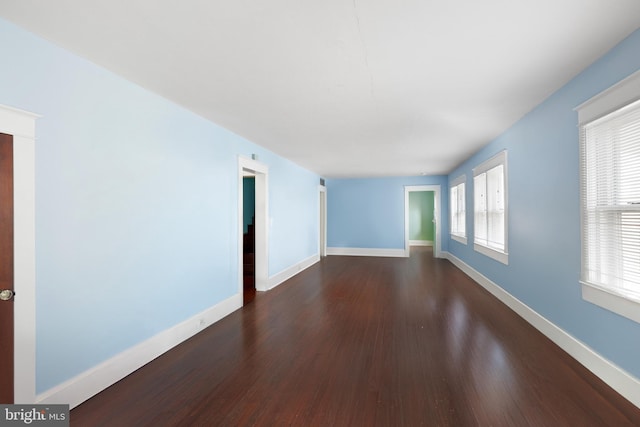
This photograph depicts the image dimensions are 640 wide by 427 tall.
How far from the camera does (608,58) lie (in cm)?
207

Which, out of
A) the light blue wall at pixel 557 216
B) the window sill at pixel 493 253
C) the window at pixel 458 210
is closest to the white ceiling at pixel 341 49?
the light blue wall at pixel 557 216

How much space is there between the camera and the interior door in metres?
1.60

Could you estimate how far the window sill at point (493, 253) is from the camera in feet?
13.2

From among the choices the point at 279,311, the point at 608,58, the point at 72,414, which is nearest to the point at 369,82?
the point at 608,58

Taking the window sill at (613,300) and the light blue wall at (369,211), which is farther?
the light blue wall at (369,211)

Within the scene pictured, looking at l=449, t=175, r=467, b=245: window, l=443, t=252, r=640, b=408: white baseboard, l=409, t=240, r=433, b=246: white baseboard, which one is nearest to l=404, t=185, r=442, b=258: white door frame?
l=449, t=175, r=467, b=245: window

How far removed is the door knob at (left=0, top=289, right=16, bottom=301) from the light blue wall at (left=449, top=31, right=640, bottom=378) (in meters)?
3.95

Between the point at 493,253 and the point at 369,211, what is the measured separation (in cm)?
459

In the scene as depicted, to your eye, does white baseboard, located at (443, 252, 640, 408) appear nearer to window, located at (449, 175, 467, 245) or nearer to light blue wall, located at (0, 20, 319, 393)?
window, located at (449, 175, 467, 245)

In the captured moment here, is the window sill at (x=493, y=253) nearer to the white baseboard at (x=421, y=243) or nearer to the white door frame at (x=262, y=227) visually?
the white door frame at (x=262, y=227)

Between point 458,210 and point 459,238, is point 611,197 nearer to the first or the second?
point 459,238

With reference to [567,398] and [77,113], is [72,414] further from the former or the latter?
[567,398]

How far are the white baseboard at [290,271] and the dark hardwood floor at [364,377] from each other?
1.21 meters

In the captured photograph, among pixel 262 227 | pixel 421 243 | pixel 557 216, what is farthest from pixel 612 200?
pixel 421 243
